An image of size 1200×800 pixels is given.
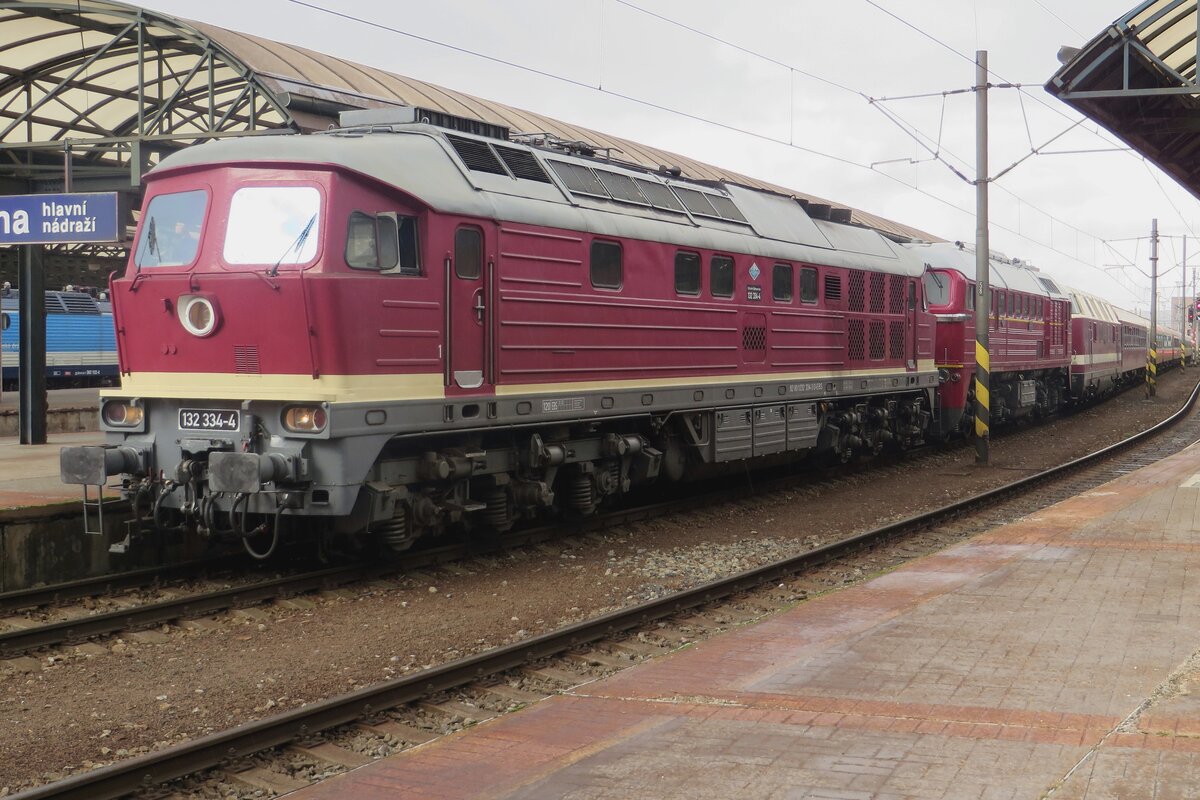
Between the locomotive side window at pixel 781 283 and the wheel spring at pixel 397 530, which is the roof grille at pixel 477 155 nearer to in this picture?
the wheel spring at pixel 397 530

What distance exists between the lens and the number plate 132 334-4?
32.3ft

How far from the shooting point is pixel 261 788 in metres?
5.82

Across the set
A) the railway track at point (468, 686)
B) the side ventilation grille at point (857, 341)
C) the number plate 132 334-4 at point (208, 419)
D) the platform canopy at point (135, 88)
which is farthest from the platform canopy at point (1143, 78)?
the number plate 132 334-4 at point (208, 419)

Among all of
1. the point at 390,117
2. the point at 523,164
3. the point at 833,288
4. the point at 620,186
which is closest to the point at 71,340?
the point at 833,288

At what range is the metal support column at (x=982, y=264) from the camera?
21125 mm

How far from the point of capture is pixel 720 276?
576 inches

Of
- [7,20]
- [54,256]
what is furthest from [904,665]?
[54,256]

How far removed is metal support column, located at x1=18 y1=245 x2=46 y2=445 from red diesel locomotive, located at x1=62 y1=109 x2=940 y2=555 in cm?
876

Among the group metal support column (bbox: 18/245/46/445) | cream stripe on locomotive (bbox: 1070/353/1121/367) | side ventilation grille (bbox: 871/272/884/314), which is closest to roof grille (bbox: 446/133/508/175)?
side ventilation grille (bbox: 871/272/884/314)

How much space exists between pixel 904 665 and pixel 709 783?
2408 millimetres

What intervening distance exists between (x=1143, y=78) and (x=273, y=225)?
517 inches

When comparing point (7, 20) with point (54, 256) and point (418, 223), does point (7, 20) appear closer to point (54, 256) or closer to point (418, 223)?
point (418, 223)

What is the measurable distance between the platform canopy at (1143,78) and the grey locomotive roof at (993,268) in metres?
5.40

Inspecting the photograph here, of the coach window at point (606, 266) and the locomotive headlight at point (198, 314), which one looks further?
the coach window at point (606, 266)
